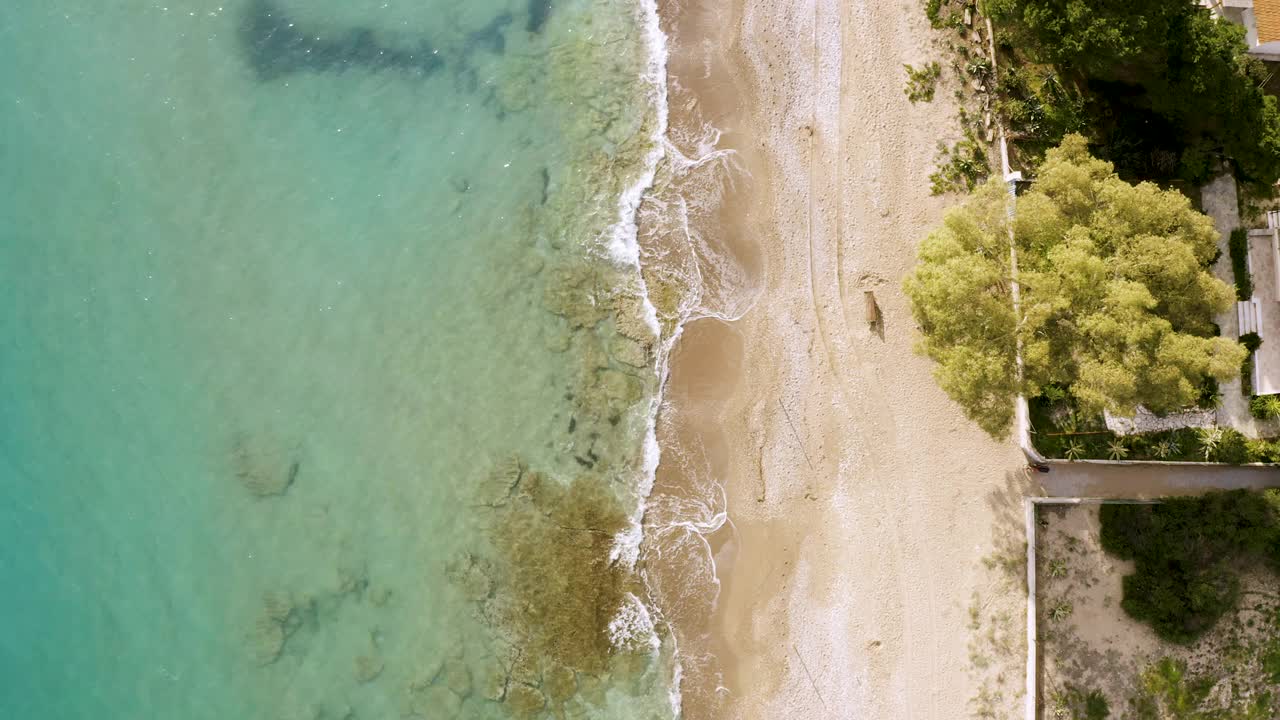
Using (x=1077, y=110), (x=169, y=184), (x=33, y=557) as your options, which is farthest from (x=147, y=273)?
(x=1077, y=110)

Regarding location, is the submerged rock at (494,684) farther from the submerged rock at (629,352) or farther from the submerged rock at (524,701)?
the submerged rock at (629,352)

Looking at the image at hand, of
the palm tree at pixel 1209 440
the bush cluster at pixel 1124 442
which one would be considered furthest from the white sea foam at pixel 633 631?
the palm tree at pixel 1209 440

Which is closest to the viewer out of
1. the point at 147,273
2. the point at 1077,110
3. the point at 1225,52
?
the point at 1225,52

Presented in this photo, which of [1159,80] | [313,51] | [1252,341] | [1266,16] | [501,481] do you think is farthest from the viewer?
[313,51]

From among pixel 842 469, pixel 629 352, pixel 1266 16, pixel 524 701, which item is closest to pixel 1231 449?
pixel 842 469

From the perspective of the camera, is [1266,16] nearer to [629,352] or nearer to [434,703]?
[629,352]

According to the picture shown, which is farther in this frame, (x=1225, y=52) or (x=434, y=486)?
(x=434, y=486)

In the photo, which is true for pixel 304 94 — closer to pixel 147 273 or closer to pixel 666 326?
pixel 147 273
